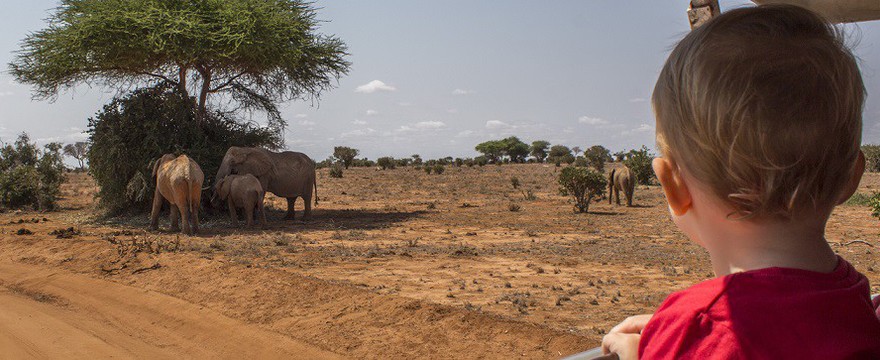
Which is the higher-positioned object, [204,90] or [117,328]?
[204,90]

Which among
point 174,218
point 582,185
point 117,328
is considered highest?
point 582,185

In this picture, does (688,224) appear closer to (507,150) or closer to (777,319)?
(777,319)

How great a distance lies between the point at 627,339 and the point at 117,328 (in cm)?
700

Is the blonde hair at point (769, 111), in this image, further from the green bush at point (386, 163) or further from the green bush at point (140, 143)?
the green bush at point (386, 163)

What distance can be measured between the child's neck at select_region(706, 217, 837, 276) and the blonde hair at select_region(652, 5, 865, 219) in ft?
0.11

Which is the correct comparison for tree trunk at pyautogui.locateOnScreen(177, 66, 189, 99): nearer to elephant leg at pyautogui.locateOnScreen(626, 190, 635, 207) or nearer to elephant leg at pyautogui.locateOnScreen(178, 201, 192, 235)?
elephant leg at pyautogui.locateOnScreen(178, 201, 192, 235)

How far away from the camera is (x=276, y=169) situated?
60.8ft

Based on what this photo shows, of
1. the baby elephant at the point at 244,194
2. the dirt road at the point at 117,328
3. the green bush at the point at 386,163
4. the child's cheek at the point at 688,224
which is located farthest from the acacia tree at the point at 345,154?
the child's cheek at the point at 688,224

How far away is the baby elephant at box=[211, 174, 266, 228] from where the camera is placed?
15.8 m

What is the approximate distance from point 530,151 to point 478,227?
55770mm

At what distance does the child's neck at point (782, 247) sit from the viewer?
1.10 meters

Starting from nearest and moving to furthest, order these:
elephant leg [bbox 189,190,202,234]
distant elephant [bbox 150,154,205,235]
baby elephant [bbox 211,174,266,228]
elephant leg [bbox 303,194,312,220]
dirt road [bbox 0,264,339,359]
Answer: dirt road [bbox 0,264,339,359] < distant elephant [bbox 150,154,205,235] < elephant leg [bbox 189,190,202,234] < baby elephant [bbox 211,174,266,228] < elephant leg [bbox 303,194,312,220]

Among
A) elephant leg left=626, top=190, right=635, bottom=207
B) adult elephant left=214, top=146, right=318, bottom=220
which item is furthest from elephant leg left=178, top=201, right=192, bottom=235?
elephant leg left=626, top=190, right=635, bottom=207

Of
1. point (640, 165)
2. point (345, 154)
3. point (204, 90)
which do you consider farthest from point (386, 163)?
point (204, 90)
